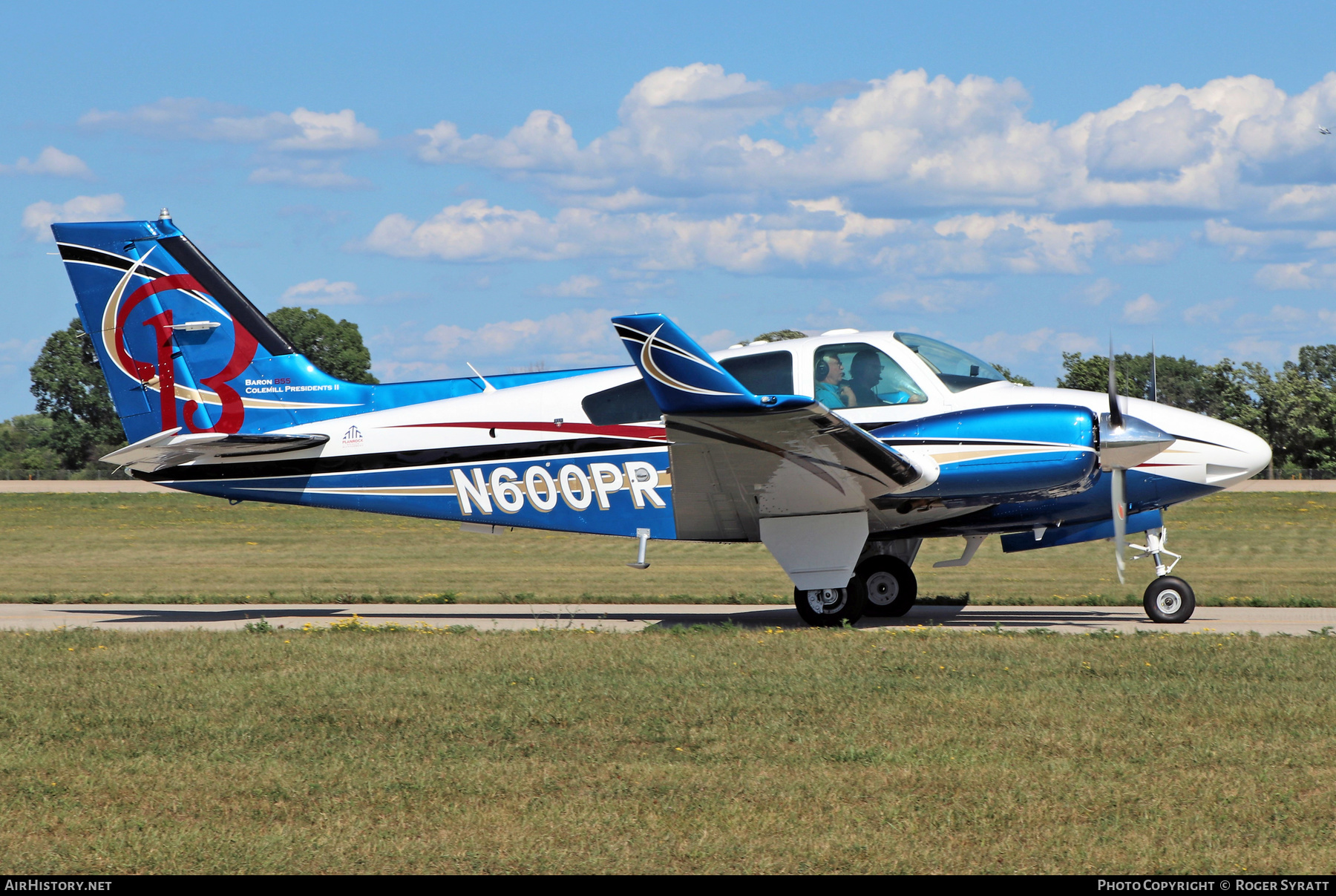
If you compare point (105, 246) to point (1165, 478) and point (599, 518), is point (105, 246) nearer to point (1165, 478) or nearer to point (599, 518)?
point (599, 518)

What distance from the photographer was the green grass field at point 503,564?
15.9 metres

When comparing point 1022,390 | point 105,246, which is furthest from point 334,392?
point 1022,390

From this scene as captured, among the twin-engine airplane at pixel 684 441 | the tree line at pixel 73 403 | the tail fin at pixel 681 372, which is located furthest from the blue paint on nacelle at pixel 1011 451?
the tree line at pixel 73 403

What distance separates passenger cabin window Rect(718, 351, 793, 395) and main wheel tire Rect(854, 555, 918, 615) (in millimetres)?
2427

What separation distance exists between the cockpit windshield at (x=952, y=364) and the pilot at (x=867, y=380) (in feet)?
1.26

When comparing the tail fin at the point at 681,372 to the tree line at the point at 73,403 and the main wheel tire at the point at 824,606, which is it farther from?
the tree line at the point at 73,403

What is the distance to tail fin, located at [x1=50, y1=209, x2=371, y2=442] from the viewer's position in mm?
13344

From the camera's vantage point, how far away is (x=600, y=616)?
1346 cm

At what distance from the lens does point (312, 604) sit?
14.9 meters

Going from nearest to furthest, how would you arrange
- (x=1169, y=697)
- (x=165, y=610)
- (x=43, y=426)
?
(x=1169, y=697) → (x=165, y=610) → (x=43, y=426)

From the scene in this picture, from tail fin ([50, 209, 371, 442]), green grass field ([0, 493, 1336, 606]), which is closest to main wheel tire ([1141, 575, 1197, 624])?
green grass field ([0, 493, 1336, 606])

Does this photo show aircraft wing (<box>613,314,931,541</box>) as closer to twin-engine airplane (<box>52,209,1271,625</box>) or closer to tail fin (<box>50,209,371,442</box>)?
twin-engine airplane (<box>52,209,1271,625</box>)

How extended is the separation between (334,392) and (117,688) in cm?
555

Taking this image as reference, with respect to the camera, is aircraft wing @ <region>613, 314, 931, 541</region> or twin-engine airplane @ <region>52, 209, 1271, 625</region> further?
twin-engine airplane @ <region>52, 209, 1271, 625</region>
